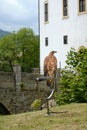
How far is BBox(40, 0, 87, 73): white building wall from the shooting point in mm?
38000

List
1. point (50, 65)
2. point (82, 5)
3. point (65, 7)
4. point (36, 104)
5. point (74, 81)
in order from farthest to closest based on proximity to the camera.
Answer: point (65, 7) < point (82, 5) < point (50, 65) < point (36, 104) < point (74, 81)

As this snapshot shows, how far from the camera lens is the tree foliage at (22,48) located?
66688mm

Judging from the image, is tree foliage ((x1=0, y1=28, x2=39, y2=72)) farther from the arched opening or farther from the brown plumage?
the arched opening

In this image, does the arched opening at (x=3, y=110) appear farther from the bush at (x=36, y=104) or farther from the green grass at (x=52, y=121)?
the green grass at (x=52, y=121)

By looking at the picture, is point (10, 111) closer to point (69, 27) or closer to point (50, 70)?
point (50, 70)

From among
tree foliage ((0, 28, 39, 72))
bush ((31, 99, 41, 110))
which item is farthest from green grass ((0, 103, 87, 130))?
tree foliage ((0, 28, 39, 72))

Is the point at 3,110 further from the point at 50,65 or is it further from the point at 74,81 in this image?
the point at 74,81

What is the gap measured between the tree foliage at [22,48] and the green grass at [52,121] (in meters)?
51.1

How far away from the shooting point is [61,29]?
40312mm

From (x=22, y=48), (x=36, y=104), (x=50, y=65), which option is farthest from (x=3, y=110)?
(x=22, y=48)

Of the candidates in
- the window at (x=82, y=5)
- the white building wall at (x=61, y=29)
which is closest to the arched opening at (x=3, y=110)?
the white building wall at (x=61, y=29)

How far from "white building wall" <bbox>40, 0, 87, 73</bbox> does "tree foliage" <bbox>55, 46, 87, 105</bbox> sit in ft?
57.1

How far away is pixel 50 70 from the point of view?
119ft

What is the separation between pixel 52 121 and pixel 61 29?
29.1 metres
